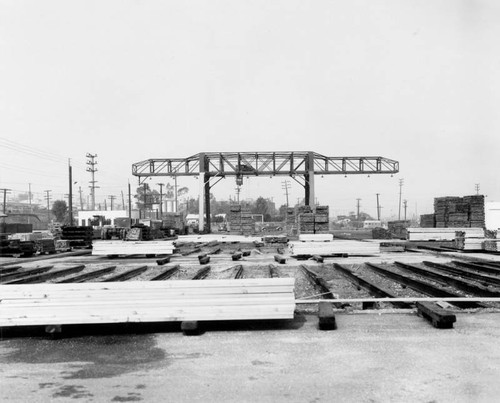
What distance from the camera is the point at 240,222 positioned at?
3172 centimetres

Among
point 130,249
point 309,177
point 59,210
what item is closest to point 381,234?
point 309,177

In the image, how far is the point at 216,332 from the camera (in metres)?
5.39

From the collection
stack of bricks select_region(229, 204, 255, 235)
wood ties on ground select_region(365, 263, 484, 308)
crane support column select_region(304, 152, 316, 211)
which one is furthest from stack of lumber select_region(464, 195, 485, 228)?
wood ties on ground select_region(365, 263, 484, 308)

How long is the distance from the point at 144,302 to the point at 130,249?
12.9m

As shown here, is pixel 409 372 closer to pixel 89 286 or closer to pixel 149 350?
pixel 149 350

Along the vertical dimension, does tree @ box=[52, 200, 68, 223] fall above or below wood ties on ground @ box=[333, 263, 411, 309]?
above

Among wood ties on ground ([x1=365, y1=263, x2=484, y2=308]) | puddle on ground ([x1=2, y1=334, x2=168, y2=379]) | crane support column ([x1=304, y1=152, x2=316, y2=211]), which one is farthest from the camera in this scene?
crane support column ([x1=304, y1=152, x2=316, y2=211])

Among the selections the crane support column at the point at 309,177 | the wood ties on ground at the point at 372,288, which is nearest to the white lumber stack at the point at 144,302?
the wood ties on ground at the point at 372,288

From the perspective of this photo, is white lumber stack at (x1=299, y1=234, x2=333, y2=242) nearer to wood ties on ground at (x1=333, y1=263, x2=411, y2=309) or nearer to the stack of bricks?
wood ties on ground at (x1=333, y1=263, x2=411, y2=309)

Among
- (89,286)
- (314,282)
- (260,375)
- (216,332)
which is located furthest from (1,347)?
Answer: (314,282)

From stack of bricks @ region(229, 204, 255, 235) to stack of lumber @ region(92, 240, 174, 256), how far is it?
1362 centimetres

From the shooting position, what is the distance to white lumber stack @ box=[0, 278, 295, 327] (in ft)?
17.6

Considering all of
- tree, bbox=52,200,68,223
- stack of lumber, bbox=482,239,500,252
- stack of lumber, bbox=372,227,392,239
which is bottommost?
stack of lumber, bbox=372,227,392,239

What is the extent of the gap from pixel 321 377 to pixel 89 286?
10.8 ft
